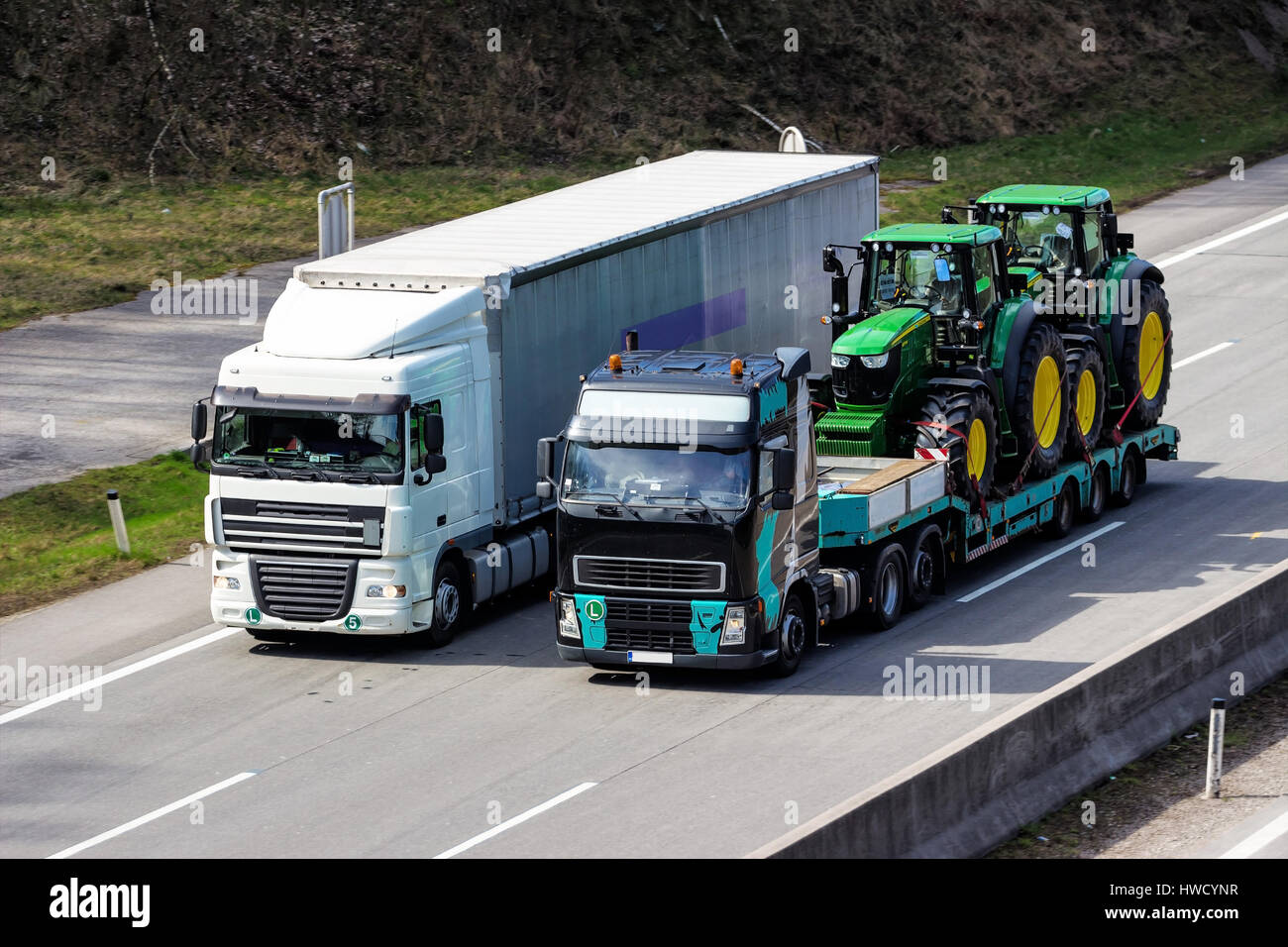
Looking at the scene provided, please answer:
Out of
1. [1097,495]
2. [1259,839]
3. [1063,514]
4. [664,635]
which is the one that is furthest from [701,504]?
[1097,495]

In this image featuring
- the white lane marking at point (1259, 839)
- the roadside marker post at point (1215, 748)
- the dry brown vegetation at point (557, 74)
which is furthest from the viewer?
the dry brown vegetation at point (557, 74)

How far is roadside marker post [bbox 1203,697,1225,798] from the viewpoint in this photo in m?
16.6

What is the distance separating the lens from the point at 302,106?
46.2 metres

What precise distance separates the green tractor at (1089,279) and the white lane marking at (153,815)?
11.9 metres

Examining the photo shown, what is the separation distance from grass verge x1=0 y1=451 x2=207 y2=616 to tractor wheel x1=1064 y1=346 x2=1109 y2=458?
35.9ft

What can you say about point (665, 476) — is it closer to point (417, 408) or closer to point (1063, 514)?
point (417, 408)

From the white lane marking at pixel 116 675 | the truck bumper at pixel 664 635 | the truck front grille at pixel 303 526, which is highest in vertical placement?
the truck front grille at pixel 303 526

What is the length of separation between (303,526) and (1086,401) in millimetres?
10009

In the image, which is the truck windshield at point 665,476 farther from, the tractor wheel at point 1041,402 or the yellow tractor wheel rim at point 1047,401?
the yellow tractor wheel rim at point 1047,401

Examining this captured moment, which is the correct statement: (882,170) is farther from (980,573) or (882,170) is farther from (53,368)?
(980,573)

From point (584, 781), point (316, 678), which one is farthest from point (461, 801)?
point (316, 678)

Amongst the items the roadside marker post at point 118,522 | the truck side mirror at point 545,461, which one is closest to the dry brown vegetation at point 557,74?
the roadside marker post at point 118,522

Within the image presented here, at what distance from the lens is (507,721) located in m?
19.2

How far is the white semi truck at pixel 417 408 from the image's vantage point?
20609mm
